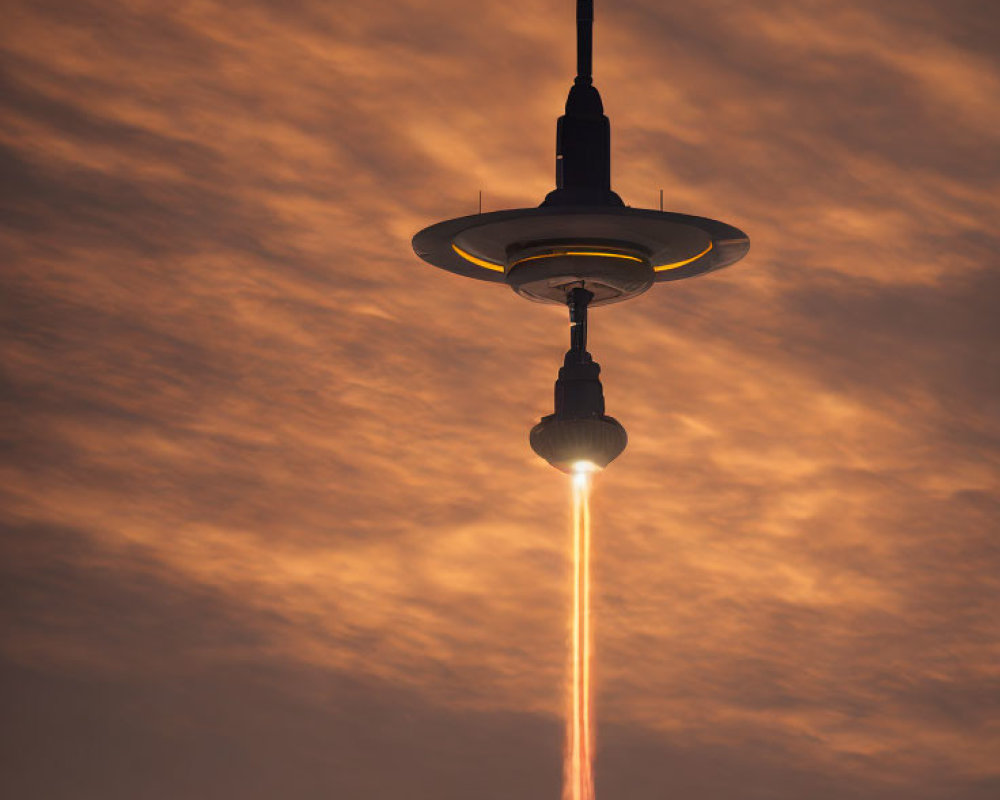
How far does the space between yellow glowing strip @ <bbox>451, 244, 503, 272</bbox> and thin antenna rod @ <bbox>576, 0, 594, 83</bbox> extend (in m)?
0.34

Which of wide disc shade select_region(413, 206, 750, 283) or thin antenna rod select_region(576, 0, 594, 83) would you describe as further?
thin antenna rod select_region(576, 0, 594, 83)

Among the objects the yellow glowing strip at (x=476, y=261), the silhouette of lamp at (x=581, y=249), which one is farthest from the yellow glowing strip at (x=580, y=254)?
the yellow glowing strip at (x=476, y=261)

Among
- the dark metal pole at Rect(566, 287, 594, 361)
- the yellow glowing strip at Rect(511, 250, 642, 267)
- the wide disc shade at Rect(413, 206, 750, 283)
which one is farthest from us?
the dark metal pole at Rect(566, 287, 594, 361)

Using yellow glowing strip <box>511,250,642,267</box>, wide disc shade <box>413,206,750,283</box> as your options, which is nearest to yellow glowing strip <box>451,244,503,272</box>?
wide disc shade <box>413,206,750,283</box>

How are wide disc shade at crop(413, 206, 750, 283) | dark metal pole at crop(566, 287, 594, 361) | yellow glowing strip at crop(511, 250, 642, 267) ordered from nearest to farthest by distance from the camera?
wide disc shade at crop(413, 206, 750, 283) → yellow glowing strip at crop(511, 250, 642, 267) → dark metal pole at crop(566, 287, 594, 361)

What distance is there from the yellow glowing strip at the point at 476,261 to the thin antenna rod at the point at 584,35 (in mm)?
345

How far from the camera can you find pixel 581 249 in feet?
9.62

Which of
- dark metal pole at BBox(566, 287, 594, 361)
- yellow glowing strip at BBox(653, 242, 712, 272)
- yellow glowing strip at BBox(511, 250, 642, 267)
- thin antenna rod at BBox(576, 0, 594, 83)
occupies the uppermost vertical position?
thin antenna rod at BBox(576, 0, 594, 83)

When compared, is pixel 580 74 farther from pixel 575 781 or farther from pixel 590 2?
pixel 575 781

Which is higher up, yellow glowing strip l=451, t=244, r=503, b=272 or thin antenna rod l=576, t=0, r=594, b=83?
thin antenna rod l=576, t=0, r=594, b=83

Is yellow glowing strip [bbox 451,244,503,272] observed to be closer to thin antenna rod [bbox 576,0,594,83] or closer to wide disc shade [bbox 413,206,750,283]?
wide disc shade [bbox 413,206,750,283]

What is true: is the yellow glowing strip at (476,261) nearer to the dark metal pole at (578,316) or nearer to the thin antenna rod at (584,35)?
the dark metal pole at (578,316)

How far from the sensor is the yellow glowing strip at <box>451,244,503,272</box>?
3.02m

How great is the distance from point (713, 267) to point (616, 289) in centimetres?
18
